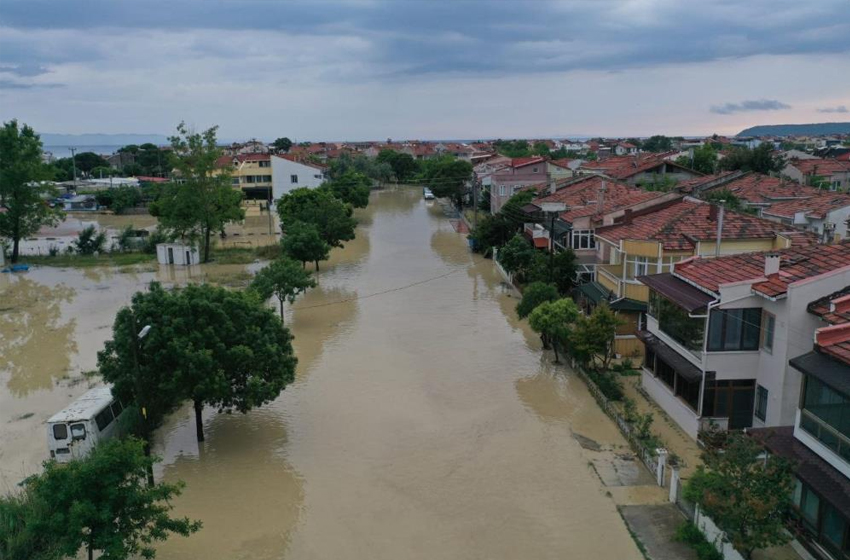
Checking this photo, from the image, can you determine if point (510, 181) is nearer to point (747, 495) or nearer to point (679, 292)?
point (679, 292)

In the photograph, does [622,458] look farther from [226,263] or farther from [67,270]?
[67,270]

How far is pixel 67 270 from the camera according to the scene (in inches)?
1652

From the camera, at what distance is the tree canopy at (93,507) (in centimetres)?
1033

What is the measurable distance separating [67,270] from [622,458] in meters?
37.3

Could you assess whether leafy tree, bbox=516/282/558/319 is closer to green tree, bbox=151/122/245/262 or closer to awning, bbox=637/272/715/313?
awning, bbox=637/272/715/313

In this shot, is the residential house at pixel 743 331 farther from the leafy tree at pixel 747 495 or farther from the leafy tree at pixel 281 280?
the leafy tree at pixel 281 280

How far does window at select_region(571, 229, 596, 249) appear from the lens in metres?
29.9

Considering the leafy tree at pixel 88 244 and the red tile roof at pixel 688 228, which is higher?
the red tile roof at pixel 688 228

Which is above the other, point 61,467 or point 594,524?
point 61,467

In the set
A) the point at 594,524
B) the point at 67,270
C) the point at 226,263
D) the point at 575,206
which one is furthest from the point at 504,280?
the point at 67,270

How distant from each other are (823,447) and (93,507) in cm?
1180

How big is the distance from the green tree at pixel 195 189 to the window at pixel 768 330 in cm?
3516

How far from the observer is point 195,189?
→ 43.5 m

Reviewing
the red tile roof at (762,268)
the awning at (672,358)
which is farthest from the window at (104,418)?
the red tile roof at (762,268)
